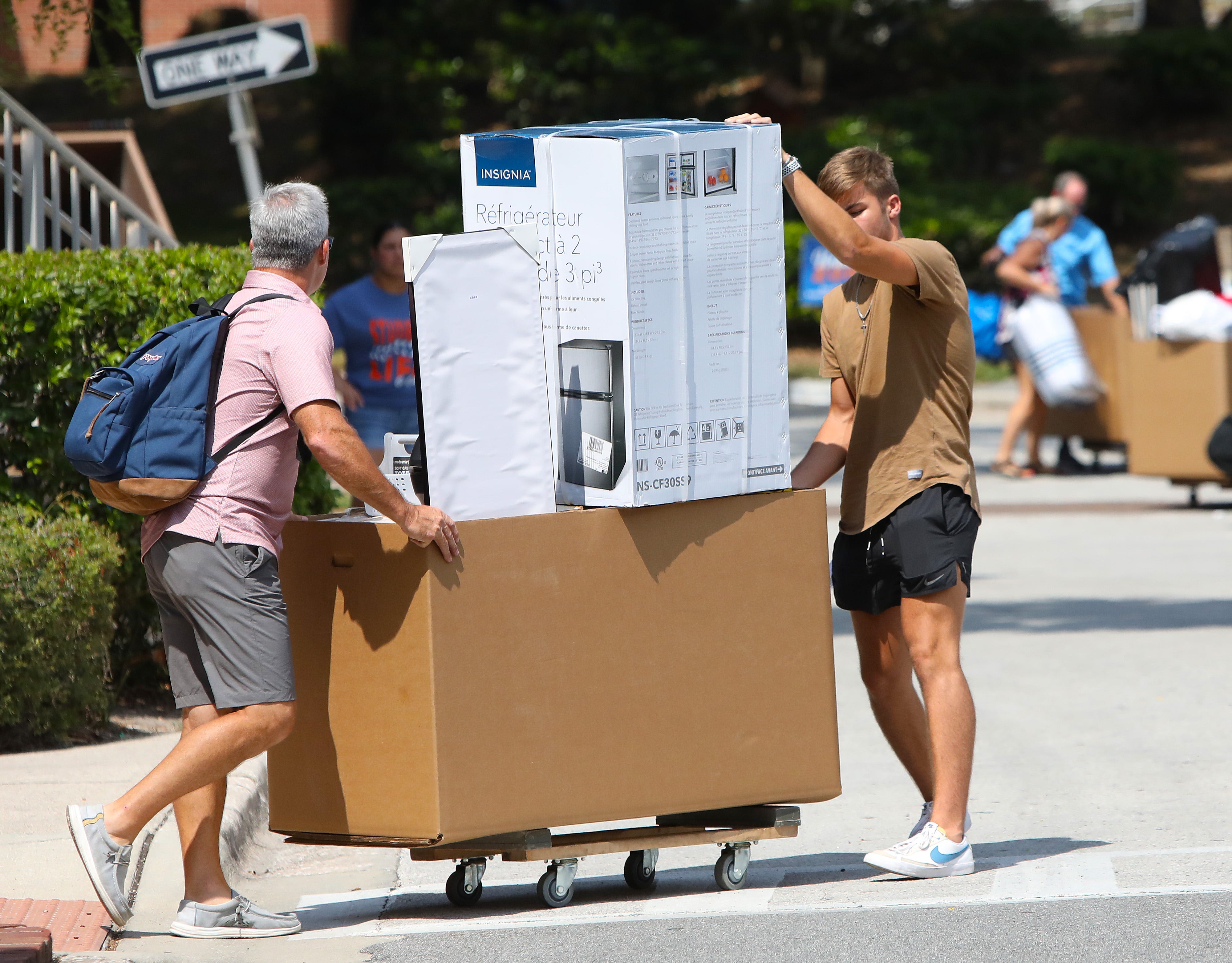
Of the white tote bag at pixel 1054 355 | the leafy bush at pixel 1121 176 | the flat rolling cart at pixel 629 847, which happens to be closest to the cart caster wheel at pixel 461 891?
the flat rolling cart at pixel 629 847

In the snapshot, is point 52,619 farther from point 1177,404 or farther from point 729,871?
point 1177,404

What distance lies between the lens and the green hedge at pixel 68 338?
20.1 feet

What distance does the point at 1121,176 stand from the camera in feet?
80.0

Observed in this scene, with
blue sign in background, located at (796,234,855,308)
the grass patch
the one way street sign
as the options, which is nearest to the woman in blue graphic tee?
the one way street sign

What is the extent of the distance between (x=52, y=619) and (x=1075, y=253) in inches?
374

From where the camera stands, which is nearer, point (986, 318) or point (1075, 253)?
point (1075, 253)

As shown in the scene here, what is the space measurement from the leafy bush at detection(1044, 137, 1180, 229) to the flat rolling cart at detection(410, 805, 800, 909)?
21314 millimetres

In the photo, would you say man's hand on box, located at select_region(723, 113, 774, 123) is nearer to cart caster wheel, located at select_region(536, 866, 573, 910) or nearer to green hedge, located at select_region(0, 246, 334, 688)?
cart caster wheel, located at select_region(536, 866, 573, 910)

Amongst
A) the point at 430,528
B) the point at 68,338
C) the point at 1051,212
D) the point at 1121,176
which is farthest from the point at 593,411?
the point at 1121,176

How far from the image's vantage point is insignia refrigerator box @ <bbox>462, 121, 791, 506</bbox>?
4.06 meters

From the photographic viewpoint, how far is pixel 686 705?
4.36m

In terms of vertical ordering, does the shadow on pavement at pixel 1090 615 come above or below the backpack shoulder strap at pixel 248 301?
below

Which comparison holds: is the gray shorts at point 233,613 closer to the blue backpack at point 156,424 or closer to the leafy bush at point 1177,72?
the blue backpack at point 156,424

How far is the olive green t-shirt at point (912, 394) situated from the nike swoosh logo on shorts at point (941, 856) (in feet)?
2.98
